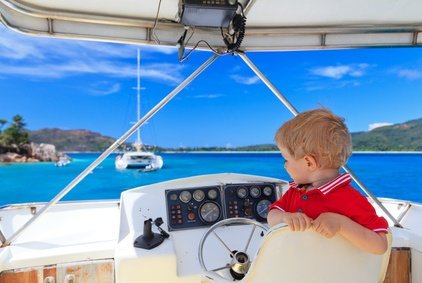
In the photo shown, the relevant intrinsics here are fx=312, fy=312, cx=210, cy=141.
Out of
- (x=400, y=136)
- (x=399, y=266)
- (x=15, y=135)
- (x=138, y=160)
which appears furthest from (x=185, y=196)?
(x=15, y=135)

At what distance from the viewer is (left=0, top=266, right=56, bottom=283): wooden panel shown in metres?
→ 1.49

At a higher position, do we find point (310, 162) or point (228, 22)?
point (228, 22)

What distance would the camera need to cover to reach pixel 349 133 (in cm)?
79

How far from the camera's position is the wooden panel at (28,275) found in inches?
58.6

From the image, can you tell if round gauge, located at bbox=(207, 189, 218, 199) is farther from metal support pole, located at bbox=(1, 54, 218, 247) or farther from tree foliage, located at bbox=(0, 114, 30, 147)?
tree foliage, located at bbox=(0, 114, 30, 147)

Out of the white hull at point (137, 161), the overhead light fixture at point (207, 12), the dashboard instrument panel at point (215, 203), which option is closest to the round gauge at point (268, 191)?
the dashboard instrument panel at point (215, 203)

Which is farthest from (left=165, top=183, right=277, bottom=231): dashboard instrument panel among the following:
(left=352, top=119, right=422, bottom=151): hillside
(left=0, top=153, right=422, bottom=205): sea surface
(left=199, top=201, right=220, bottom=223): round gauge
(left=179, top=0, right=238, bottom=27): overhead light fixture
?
(left=0, top=153, right=422, bottom=205): sea surface

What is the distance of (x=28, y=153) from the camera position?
24.0 meters

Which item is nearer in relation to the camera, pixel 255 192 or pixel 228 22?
pixel 228 22

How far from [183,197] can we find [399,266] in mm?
1338

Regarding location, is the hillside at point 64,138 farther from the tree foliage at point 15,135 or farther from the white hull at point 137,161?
the white hull at point 137,161

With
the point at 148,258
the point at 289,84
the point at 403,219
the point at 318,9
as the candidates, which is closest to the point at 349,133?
the point at 148,258

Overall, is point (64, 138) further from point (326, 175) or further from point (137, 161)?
point (326, 175)

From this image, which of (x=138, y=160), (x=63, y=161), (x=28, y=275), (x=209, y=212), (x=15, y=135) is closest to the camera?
(x=28, y=275)
